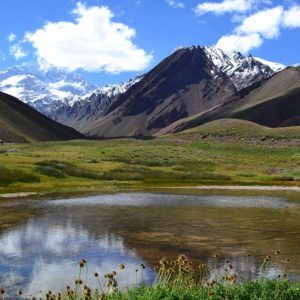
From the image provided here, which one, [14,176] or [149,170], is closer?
[14,176]

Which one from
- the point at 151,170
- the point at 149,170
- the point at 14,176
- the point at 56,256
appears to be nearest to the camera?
the point at 56,256

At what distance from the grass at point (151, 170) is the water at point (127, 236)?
26.1 metres

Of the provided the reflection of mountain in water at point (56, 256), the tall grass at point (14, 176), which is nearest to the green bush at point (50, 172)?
the tall grass at point (14, 176)

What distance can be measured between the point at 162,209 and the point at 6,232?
21.1m

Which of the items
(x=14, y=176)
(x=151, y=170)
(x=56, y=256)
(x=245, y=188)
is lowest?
(x=56, y=256)

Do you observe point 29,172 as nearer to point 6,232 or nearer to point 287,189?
point 287,189

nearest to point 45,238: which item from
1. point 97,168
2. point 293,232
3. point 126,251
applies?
point 126,251

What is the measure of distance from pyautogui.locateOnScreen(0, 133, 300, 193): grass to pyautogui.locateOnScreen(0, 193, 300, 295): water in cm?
2606

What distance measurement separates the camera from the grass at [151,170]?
8656cm

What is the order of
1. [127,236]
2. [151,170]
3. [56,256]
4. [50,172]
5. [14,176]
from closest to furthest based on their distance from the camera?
[56,256] → [127,236] → [14,176] → [50,172] → [151,170]

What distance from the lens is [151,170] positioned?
117 metres

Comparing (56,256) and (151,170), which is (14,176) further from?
(56,256)

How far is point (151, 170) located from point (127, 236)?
79881 mm

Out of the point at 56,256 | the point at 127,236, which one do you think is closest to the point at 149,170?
the point at 127,236
